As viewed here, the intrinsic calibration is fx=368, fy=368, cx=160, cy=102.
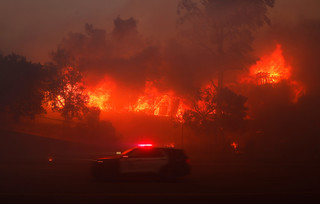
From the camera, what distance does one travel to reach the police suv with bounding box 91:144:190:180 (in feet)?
53.3

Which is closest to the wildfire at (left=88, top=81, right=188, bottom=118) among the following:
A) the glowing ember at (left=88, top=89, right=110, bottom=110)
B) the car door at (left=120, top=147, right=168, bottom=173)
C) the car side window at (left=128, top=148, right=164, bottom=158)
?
the glowing ember at (left=88, top=89, right=110, bottom=110)

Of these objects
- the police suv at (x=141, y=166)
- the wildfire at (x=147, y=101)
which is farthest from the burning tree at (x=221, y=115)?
the police suv at (x=141, y=166)

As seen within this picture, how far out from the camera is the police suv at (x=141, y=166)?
53.3 feet

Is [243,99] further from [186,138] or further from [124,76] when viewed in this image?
[124,76]

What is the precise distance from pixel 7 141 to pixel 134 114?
21.2 meters

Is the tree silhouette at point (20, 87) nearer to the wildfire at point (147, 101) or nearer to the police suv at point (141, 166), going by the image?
the wildfire at point (147, 101)

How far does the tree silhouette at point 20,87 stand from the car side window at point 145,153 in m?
35.2

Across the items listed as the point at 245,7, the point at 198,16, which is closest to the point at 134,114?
the point at 198,16

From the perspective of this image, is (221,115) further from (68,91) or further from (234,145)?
(68,91)

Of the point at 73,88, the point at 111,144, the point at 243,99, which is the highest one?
the point at 73,88

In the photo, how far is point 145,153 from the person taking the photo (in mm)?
16641

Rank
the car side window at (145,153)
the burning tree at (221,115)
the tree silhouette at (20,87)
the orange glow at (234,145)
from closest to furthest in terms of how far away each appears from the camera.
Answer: the car side window at (145,153)
the burning tree at (221,115)
the orange glow at (234,145)
the tree silhouette at (20,87)

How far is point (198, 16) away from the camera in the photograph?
4688 cm

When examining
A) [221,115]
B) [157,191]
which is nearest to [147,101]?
[221,115]
